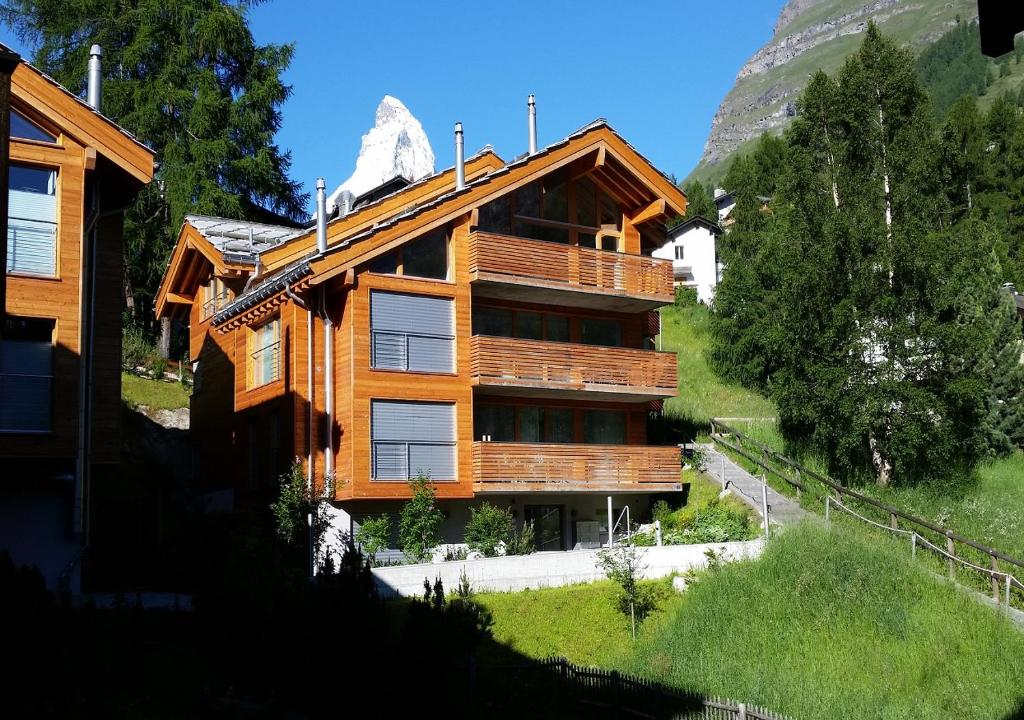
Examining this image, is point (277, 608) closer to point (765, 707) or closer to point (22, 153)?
point (765, 707)

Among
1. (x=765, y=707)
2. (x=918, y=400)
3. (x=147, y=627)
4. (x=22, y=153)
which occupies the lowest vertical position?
(x=765, y=707)

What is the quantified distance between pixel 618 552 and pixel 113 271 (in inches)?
488

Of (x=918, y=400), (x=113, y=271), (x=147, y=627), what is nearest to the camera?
(x=147, y=627)

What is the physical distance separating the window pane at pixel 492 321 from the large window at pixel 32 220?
12526mm

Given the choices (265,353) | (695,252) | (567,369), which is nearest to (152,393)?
(265,353)

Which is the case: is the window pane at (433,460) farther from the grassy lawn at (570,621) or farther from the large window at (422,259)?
the grassy lawn at (570,621)

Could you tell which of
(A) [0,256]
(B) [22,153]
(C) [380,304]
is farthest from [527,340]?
(A) [0,256]

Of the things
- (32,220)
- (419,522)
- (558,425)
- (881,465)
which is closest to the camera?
(32,220)

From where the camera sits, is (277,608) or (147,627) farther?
(147,627)

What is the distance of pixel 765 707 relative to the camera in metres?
20.6

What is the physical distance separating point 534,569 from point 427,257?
8778mm

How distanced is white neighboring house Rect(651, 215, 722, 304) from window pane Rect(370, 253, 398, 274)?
150 ft

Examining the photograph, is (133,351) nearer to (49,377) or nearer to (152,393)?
(152,393)

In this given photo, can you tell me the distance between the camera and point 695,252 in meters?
75.2
